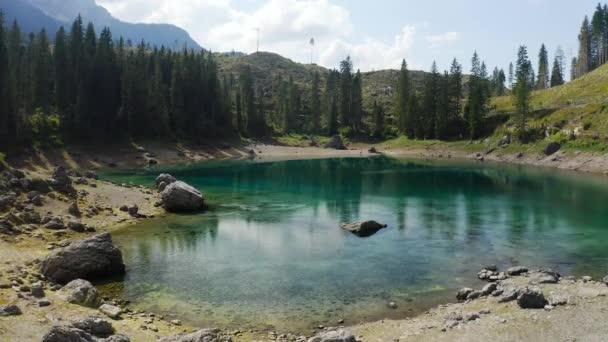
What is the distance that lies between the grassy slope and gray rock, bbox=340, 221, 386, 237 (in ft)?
259

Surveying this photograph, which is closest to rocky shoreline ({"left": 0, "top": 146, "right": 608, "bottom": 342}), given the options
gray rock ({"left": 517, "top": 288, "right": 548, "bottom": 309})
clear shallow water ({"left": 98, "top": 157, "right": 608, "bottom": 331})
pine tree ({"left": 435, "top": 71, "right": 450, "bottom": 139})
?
gray rock ({"left": 517, "top": 288, "right": 548, "bottom": 309})

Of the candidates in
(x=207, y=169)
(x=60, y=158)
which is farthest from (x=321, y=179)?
(x=60, y=158)

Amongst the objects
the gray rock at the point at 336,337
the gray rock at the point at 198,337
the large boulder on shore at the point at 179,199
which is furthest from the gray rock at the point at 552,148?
the gray rock at the point at 198,337

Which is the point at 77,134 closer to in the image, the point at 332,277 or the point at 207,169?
the point at 207,169

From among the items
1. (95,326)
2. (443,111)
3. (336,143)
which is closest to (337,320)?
(95,326)

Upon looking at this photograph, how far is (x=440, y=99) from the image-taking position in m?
172

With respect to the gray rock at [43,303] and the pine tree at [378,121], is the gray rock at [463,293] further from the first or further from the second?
the pine tree at [378,121]

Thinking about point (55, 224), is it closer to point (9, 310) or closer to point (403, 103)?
point (9, 310)

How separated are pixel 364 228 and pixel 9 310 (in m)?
33.7

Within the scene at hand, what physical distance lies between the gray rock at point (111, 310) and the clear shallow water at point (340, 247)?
7.55ft

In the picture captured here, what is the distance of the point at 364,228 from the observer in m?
51.6

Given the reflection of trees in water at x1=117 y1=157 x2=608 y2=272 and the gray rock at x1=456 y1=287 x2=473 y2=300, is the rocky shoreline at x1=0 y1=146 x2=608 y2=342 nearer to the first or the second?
the gray rock at x1=456 y1=287 x2=473 y2=300

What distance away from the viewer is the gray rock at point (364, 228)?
51.2 meters

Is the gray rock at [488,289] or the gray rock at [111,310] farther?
the gray rock at [488,289]
